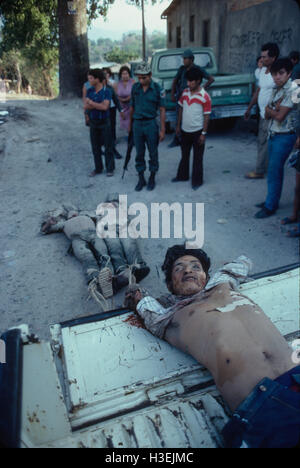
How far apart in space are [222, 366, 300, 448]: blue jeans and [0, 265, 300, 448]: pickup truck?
179 mm

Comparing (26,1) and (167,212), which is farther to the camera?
(26,1)

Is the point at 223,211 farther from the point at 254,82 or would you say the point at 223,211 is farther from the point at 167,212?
the point at 254,82

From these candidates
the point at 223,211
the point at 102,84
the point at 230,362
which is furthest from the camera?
the point at 102,84

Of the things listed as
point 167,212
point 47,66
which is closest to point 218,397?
point 167,212

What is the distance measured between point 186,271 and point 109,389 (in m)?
0.97

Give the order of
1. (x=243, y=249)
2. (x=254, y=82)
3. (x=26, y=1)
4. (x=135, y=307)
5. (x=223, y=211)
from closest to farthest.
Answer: (x=135, y=307) → (x=243, y=249) → (x=223, y=211) → (x=254, y=82) → (x=26, y=1)

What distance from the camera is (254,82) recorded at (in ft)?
25.6

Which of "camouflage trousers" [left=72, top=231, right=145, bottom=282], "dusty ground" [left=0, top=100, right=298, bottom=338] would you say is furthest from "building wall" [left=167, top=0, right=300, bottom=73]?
"camouflage trousers" [left=72, top=231, right=145, bottom=282]

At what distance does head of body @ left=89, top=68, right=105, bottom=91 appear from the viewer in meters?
5.59

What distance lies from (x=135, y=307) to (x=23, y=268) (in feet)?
5.97

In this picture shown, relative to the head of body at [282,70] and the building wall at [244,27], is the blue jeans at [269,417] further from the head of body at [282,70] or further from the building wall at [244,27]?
the building wall at [244,27]

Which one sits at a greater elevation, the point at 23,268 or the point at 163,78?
the point at 163,78

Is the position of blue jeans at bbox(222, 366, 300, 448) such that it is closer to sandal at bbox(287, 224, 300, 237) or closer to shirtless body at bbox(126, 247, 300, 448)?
shirtless body at bbox(126, 247, 300, 448)

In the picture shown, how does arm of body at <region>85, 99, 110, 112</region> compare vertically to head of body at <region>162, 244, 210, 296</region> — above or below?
above
